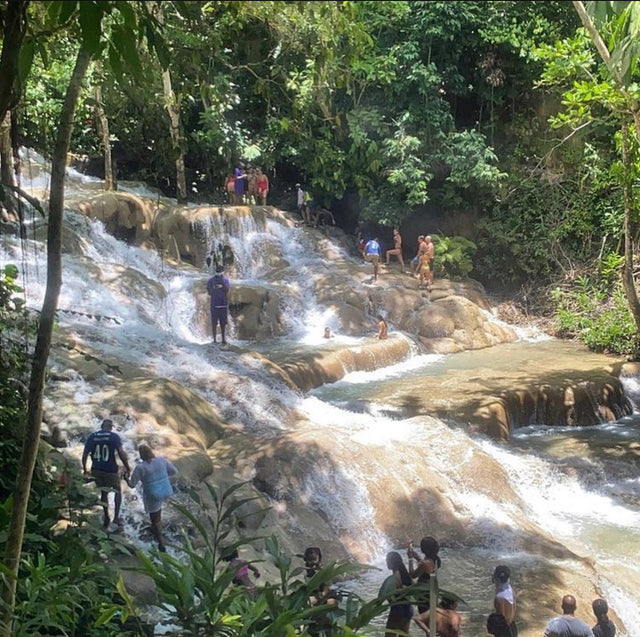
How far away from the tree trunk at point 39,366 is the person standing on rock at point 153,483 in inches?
132

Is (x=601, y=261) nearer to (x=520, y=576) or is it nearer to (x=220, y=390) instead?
(x=220, y=390)

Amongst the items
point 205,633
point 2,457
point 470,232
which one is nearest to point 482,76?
point 470,232

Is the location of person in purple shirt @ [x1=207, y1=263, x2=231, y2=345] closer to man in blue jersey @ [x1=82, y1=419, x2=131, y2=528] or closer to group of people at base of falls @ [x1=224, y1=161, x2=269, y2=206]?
man in blue jersey @ [x1=82, y1=419, x2=131, y2=528]

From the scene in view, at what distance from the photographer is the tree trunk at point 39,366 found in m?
3.30

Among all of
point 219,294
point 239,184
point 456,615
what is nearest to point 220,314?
point 219,294

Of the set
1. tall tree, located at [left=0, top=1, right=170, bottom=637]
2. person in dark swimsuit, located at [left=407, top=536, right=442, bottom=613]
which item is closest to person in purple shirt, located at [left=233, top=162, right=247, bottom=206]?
person in dark swimsuit, located at [left=407, top=536, right=442, bottom=613]

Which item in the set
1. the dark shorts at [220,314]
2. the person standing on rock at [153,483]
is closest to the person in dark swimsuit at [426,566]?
the person standing on rock at [153,483]

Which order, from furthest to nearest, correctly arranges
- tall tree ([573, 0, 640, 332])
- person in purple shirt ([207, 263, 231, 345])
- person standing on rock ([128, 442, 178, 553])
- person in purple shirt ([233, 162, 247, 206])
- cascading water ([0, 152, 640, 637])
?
person in purple shirt ([233, 162, 247, 206]), person in purple shirt ([207, 263, 231, 345]), cascading water ([0, 152, 640, 637]), tall tree ([573, 0, 640, 332]), person standing on rock ([128, 442, 178, 553])

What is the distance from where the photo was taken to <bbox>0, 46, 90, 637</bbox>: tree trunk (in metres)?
3.30

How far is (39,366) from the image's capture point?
3412mm

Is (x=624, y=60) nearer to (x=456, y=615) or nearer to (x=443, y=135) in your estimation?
(x=456, y=615)

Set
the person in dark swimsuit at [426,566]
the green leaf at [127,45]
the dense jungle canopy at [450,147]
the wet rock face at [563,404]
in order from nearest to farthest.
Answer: the green leaf at [127,45] < the person in dark swimsuit at [426,566] < the wet rock face at [563,404] < the dense jungle canopy at [450,147]

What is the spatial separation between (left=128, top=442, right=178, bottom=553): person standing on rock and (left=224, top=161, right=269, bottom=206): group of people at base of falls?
49.7ft

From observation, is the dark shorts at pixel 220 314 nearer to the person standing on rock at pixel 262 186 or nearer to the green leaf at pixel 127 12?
the person standing on rock at pixel 262 186
